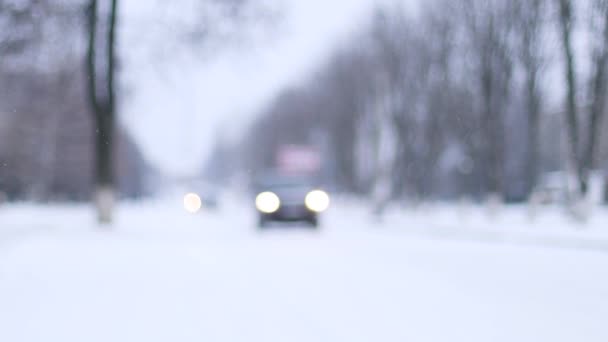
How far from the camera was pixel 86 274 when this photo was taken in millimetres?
9859

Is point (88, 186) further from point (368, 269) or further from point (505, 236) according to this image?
point (368, 269)

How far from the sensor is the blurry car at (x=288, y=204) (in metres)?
20.1

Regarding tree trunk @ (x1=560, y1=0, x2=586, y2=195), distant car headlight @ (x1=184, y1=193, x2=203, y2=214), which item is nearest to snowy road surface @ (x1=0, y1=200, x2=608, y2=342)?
tree trunk @ (x1=560, y1=0, x2=586, y2=195)

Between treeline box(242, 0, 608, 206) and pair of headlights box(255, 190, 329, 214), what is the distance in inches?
308

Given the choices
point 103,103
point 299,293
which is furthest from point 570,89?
point 299,293

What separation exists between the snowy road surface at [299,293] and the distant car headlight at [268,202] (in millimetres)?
5404

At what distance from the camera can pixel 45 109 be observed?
48.9 meters

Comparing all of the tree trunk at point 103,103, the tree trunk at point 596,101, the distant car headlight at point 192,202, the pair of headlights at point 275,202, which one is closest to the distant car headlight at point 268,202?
the pair of headlights at point 275,202

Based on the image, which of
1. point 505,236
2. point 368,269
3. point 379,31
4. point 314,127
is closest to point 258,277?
point 368,269

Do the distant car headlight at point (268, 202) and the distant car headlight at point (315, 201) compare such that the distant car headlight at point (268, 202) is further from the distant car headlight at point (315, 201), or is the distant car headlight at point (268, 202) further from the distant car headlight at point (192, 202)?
the distant car headlight at point (192, 202)

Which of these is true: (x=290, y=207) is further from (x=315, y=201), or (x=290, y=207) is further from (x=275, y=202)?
(x=315, y=201)

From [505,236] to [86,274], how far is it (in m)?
11.3

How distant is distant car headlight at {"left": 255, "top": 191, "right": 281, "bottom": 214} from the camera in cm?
2006

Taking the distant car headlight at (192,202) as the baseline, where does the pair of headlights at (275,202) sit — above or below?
above
